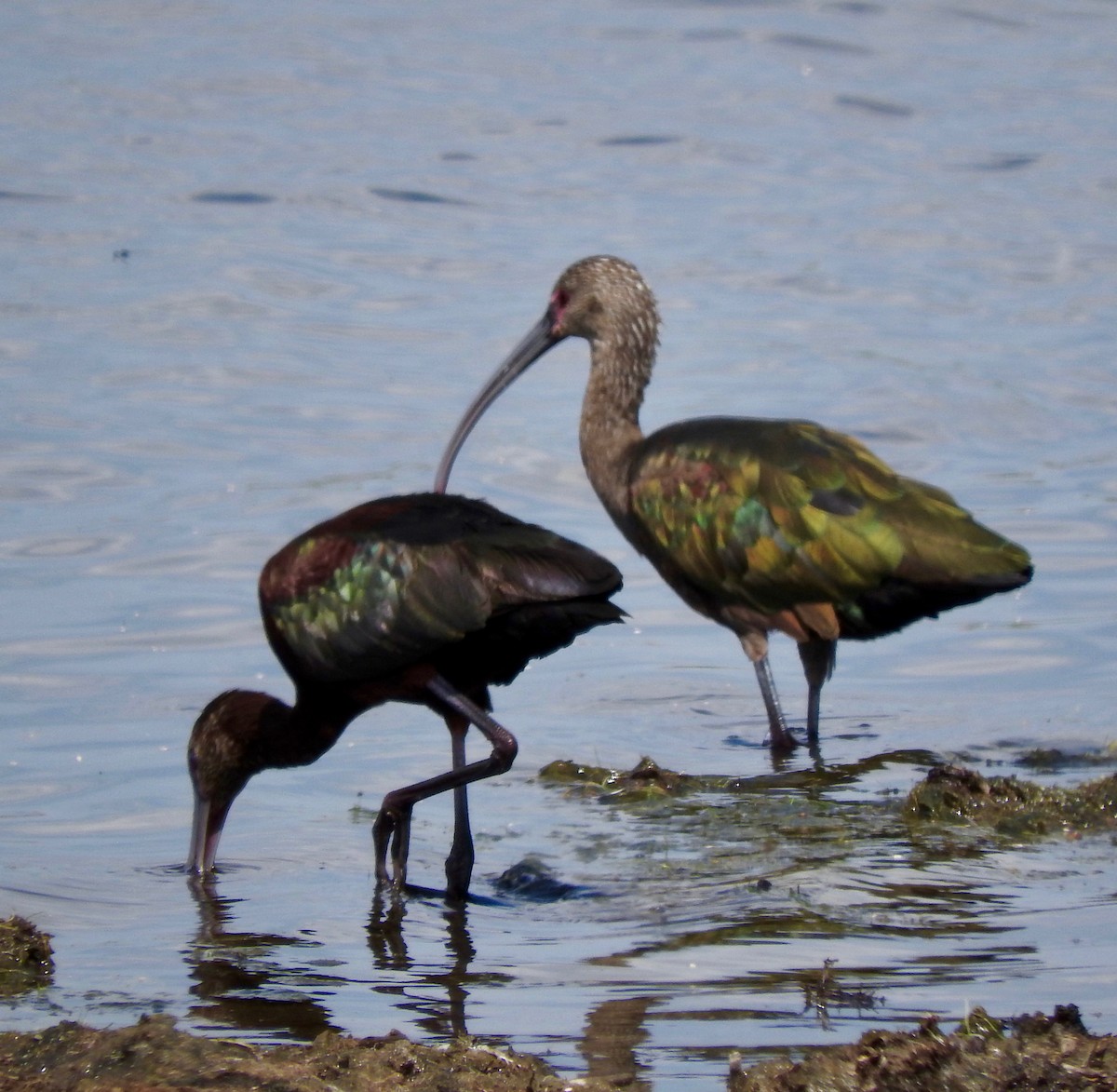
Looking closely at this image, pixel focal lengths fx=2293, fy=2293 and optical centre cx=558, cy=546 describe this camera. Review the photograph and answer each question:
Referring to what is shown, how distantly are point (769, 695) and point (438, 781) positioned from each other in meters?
2.22

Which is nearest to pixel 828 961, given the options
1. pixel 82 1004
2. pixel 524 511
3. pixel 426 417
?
pixel 82 1004

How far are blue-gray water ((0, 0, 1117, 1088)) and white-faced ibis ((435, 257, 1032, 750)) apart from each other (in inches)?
19.6

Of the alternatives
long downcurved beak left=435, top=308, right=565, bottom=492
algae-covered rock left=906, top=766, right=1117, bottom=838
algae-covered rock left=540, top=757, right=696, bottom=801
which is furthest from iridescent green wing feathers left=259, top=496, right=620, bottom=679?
long downcurved beak left=435, top=308, right=565, bottom=492

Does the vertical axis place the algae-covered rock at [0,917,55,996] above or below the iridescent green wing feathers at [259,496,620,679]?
below

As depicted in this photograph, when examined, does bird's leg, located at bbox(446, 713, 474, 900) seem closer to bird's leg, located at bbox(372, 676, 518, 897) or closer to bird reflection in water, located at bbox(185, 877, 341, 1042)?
bird's leg, located at bbox(372, 676, 518, 897)

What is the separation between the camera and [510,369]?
1090cm

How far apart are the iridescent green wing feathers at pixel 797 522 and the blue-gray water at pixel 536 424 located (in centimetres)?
66

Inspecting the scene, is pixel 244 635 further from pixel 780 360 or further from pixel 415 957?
pixel 780 360

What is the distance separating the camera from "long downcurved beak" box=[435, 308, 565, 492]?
417 inches

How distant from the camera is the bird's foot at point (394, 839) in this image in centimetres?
661

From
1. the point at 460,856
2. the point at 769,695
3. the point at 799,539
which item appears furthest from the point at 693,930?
the point at 799,539

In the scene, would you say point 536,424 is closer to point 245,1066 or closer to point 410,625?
point 410,625

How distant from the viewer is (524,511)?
13742 millimetres

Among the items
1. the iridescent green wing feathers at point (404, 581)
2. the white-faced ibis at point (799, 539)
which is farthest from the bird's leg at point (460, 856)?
the white-faced ibis at point (799, 539)
